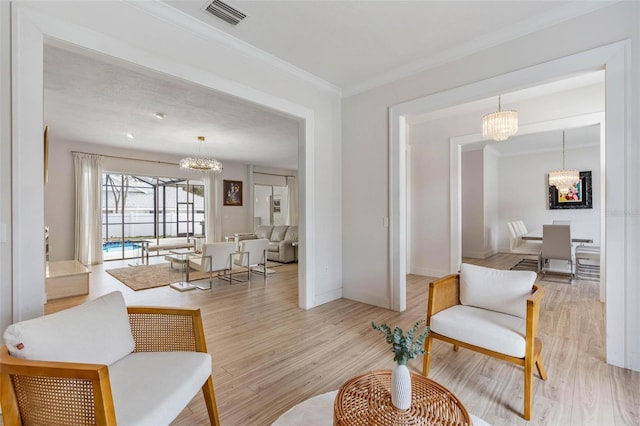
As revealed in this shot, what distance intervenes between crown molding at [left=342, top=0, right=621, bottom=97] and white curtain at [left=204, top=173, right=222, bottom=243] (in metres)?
6.02

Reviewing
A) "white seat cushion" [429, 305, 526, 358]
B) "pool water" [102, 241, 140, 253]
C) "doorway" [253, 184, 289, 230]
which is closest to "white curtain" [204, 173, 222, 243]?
"doorway" [253, 184, 289, 230]

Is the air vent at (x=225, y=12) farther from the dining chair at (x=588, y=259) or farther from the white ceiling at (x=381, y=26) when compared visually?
the dining chair at (x=588, y=259)

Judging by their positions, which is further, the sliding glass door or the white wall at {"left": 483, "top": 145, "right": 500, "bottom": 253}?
the sliding glass door

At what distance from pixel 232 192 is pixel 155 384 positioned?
8.09 metres

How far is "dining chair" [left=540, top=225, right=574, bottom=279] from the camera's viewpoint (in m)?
4.71

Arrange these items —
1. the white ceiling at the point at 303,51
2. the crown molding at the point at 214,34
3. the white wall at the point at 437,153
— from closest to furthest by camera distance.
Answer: the white wall at the point at 437,153, the crown molding at the point at 214,34, the white ceiling at the point at 303,51

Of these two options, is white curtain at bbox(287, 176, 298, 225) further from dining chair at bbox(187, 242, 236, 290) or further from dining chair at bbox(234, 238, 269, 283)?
dining chair at bbox(187, 242, 236, 290)

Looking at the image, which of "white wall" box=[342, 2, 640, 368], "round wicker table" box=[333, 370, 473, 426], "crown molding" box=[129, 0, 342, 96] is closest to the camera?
"round wicker table" box=[333, 370, 473, 426]

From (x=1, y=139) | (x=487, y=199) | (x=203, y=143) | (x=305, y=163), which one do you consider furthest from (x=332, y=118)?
(x=487, y=199)

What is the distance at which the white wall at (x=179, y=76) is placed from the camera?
1.68 m

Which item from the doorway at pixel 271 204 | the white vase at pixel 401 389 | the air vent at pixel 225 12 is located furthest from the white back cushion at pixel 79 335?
the doorway at pixel 271 204

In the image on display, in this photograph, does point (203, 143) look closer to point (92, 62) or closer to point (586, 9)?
point (92, 62)

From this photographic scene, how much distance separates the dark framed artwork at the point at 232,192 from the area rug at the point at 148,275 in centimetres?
304

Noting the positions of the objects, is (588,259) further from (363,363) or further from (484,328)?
(363,363)
